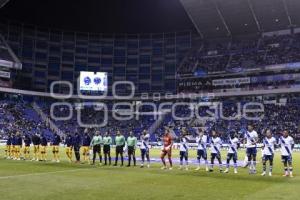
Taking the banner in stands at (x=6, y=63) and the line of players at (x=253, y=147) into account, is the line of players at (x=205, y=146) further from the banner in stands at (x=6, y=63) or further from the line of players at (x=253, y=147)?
the banner in stands at (x=6, y=63)

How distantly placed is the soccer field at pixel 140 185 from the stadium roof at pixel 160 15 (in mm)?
55534

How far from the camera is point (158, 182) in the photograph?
19.0 meters

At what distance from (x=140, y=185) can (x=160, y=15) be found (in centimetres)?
6926

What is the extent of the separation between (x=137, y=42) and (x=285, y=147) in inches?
2888

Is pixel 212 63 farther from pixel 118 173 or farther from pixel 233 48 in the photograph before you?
pixel 118 173

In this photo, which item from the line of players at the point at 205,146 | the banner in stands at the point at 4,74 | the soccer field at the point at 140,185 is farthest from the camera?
the banner in stands at the point at 4,74

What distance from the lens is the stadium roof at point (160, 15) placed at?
73.2 meters

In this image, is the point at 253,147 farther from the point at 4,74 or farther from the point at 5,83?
the point at 5,83

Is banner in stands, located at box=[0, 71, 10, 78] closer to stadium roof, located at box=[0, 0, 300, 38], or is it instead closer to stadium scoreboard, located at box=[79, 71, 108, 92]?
stadium roof, located at box=[0, 0, 300, 38]

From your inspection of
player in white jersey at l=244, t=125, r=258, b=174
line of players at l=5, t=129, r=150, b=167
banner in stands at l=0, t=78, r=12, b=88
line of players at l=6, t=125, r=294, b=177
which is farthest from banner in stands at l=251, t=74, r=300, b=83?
player in white jersey at l=244, t=125, r=258, b=174

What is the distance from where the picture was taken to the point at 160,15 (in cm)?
8394

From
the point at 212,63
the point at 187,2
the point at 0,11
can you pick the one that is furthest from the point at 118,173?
the point at 0,11

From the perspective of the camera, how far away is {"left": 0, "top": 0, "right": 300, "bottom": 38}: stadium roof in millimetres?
73250

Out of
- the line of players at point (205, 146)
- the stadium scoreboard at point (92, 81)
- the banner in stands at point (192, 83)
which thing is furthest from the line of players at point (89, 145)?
the banner in stands at point (192, 83)
